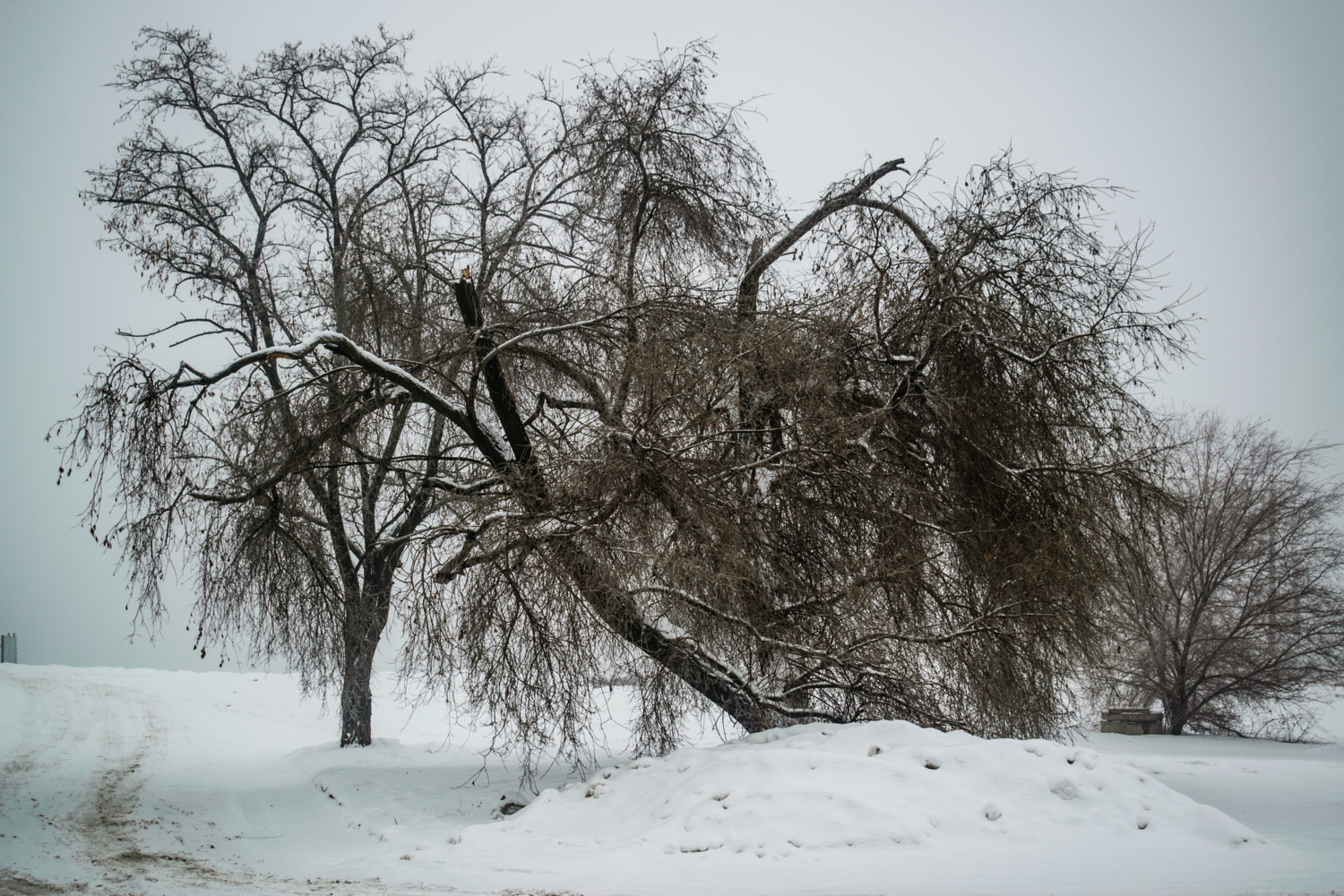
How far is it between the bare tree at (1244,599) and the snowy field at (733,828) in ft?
19.8

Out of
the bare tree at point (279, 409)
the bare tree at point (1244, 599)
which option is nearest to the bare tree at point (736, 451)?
the bare tree at point (279, 409)

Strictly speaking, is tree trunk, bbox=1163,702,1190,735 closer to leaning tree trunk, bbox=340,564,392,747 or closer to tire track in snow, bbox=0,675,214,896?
leaning tree trunk, bbox=340,564,392,747

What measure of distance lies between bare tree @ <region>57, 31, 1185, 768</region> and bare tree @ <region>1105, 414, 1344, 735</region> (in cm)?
722

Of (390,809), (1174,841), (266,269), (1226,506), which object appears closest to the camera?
(1174,841)

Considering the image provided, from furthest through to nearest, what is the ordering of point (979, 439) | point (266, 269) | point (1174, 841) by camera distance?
point (266, 269) < point (979, 439) < point (1174, 841)

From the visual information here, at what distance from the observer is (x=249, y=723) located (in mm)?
14508

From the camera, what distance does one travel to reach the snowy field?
4.60 metres

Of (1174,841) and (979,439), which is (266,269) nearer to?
(979,439)

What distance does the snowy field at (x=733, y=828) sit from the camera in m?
4.60

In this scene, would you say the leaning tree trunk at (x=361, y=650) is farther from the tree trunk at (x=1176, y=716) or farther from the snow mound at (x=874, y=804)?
the tree trunk at (x=1176, y=716)

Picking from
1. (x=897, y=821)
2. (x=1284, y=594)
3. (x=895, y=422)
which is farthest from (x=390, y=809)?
(x=1284, y=594)

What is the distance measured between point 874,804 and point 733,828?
877 millimetres

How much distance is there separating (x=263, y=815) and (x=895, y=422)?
7.10 metres

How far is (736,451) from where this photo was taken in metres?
8.04
